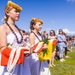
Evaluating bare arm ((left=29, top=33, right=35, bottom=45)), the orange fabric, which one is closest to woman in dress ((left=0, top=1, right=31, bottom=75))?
the orange fabric

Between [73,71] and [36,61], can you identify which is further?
[73,71]

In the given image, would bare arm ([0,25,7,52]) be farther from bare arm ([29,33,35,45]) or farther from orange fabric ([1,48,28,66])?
bare arm ([29,33,35,45])

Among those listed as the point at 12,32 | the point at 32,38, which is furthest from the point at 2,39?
the point at 32,38

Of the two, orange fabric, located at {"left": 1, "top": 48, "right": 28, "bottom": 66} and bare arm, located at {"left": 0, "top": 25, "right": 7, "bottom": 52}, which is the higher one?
bare arm, located at {"left": 0, "top": 25, "right": 7, "bottom": 52}

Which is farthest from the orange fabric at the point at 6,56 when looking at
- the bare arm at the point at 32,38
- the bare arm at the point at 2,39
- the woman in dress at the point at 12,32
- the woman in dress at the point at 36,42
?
the bare arm at the point at 32,38

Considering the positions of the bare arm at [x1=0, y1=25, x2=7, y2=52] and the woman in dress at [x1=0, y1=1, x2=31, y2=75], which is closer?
the bare arm at [x1=0, y1=25, x2=7, y2=52]

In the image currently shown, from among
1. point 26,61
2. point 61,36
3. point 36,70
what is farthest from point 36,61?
point 61,36

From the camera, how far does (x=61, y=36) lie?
1509 centimetres

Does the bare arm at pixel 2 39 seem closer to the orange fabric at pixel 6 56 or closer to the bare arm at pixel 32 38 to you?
the orange fabric at pixel 6 56

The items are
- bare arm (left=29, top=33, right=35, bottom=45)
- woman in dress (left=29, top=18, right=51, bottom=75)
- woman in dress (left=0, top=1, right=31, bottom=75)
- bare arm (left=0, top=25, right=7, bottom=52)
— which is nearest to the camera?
bare arm (left=0, top=25, right=7, bottom=52)

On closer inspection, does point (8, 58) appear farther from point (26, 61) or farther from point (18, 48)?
point (26, 61)

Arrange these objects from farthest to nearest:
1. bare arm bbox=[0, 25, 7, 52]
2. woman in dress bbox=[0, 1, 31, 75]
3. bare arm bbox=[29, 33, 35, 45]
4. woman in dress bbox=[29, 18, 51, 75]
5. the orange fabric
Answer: bare arm bbox=[29, 33, 35, 45] < woman in dress bbox=[29, 18, 51, 75] < woman in dress bbox=[0, 1, 31, 75] < bare arm bbox=[0, 25, 7, 52] < the orange fabric

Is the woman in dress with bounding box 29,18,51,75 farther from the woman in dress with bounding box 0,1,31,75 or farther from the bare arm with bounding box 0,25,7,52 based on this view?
the bare arm with bounding box 0,25,7,52

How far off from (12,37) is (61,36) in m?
10.7
